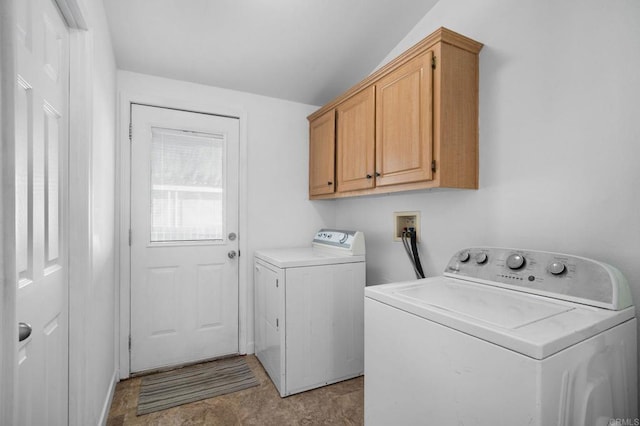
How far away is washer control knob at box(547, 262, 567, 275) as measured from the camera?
3.89 feet

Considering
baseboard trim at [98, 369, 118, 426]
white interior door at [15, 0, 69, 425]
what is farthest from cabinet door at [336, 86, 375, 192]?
baseboard trim at [98, 369, 118, 426]

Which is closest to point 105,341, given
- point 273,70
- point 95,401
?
point 95,401

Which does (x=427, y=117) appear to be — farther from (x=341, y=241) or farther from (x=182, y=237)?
(x=182, y=237)

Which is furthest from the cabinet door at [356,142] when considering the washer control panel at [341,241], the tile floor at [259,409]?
the tile floor at [259,409]

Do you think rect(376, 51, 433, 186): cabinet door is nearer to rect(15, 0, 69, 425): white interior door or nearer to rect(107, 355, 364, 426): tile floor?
rect(107, 355, 364, 426): tile floor

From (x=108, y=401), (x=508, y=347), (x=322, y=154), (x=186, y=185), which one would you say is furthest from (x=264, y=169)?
(x=508, y=347)

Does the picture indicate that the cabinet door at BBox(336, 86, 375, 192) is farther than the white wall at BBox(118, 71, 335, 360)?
No

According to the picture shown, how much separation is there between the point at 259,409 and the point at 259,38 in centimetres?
246

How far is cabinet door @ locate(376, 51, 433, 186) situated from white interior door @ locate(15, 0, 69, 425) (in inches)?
62.1

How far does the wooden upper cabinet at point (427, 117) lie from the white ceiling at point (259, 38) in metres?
0.43

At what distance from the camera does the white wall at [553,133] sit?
1.18 meters

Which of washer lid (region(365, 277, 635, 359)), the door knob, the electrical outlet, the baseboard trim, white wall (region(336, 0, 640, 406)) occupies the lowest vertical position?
the baseboard trim

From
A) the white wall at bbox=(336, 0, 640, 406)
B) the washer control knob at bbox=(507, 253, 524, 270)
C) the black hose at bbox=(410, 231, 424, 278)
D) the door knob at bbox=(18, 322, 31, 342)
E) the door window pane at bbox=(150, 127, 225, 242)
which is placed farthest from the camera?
the door window pane at bbox=(150, 127, 225, 242)

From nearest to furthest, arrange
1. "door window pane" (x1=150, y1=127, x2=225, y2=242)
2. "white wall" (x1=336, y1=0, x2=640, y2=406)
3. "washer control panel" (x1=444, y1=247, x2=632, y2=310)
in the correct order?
"washer control panel" (x1=444, y1=247, x2=632, y2=310) < "white wall" (x1=336, y1=0, x2=640, y2=406) < "door window pane" (x1=150, y1=127, x2=225, y2=242)
